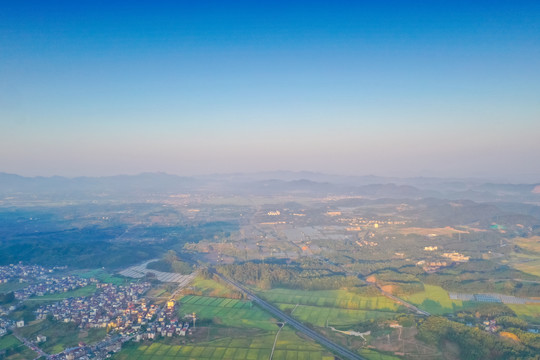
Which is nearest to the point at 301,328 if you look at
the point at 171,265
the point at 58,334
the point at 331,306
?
the point at 331,306

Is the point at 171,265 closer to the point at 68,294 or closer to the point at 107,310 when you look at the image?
the point at 68,294

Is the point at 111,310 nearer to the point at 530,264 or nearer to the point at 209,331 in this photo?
the point at 209,331

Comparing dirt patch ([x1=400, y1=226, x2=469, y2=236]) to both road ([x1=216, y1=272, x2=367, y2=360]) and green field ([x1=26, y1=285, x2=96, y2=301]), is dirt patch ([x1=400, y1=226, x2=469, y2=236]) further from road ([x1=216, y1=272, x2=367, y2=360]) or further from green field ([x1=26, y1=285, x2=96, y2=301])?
green field ([x1=26, y1=285, x2=96, y2=301])

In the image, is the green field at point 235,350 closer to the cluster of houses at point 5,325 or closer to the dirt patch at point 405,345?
the dirt patch at point 405,345

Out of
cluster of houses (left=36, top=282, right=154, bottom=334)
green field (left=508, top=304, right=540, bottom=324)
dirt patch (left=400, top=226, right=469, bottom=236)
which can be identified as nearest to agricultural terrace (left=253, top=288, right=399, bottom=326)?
green field (left=508, top=304, right=540, bottom=324)

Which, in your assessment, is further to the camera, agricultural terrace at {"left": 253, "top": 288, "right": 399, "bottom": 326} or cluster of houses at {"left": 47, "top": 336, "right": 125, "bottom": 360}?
agricultural terrace at {"left": 253, "top": 288, "right": 399, "bottom": 326}

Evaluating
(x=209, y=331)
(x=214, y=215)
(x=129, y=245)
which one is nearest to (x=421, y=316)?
(x=209, y=331)

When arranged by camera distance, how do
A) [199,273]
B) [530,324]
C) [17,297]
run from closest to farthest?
[530,324], [17,297], [199,273]
